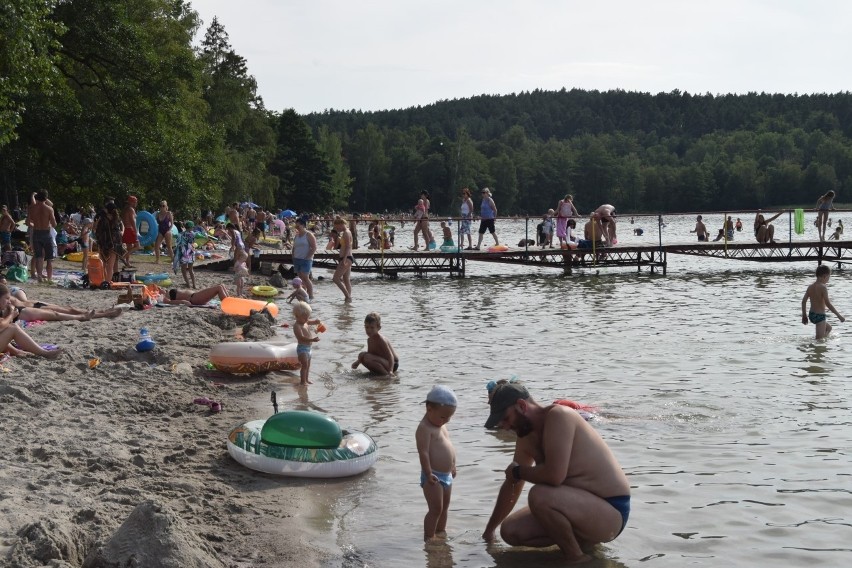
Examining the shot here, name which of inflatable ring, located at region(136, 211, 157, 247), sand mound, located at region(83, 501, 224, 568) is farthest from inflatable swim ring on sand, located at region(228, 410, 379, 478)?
inflatable ring, located at region(136, 211, 157, 247)

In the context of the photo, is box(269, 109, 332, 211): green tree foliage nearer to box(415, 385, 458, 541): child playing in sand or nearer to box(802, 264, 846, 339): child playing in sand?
box(802, 264, 846, 339): child playing in sand

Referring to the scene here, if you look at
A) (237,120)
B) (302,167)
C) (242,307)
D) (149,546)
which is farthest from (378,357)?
(302,167)

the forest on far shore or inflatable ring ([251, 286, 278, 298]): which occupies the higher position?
the forest on far shore

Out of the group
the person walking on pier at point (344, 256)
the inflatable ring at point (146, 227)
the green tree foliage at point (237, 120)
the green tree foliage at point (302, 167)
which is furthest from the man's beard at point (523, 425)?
the green tree foliage at point (302, 167)

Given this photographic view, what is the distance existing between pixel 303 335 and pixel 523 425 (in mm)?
6086

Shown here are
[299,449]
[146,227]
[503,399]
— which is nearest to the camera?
[503,399]

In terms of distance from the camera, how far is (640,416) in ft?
32.5

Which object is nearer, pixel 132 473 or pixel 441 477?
pixel 441 477

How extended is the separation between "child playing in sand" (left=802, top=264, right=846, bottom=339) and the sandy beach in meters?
8.41

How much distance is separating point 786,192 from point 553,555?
488 ft

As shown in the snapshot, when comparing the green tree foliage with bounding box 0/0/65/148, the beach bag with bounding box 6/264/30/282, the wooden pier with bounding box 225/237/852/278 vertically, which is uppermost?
the green tree foliage with bounding box 0/0/65/148

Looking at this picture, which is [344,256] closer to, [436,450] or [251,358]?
[251,358]

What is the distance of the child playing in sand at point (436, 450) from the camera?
5.89 m

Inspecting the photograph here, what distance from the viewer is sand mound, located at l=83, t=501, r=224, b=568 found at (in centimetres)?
493
